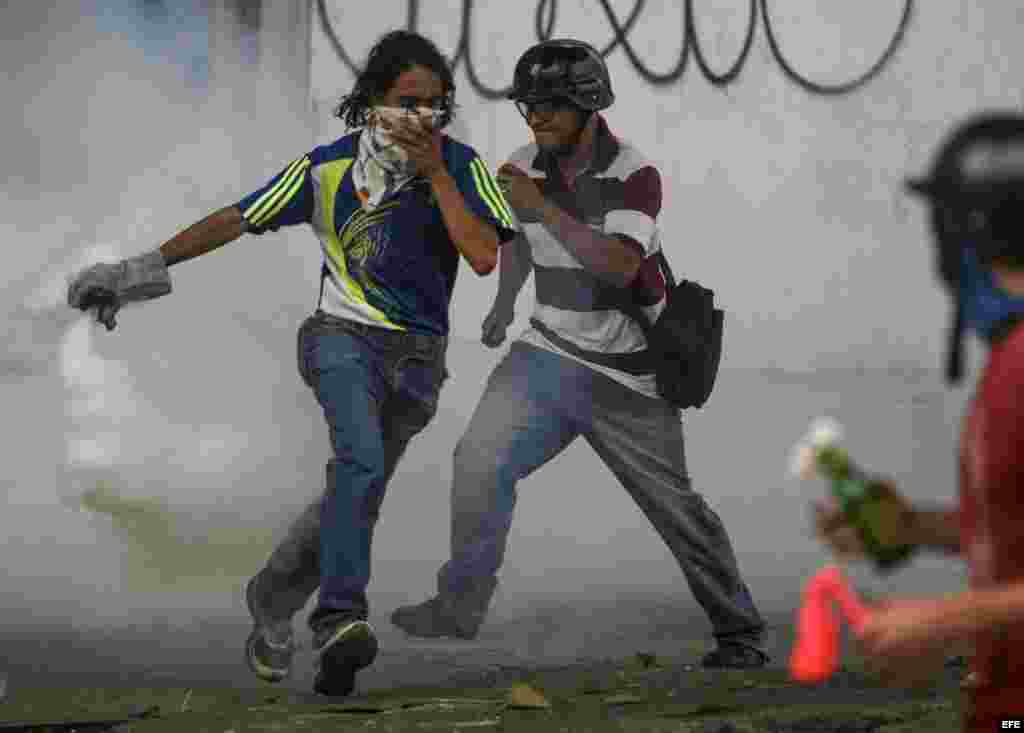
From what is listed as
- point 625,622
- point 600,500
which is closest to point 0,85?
point 600,500

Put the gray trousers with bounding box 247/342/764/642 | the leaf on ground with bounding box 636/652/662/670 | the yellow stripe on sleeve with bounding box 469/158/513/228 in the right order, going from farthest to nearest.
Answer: the gray trousers with bounding box 247/342/764/642, the leaf on ground with bounding box 636/652/662/670, the yellow stripe on sleeve with bounding box 469/158/513/228

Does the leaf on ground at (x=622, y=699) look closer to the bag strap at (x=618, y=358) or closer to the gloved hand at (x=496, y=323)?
the bag strap at (x=618, y=358)

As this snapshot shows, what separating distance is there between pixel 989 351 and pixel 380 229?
136 inches

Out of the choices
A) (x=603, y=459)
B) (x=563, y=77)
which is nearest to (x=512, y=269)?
(x=563, y=77)

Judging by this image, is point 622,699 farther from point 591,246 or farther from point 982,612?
point 982,612

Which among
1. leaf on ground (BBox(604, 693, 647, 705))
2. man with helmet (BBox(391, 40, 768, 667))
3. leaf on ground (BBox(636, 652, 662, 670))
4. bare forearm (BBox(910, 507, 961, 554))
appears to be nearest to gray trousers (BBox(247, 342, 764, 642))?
man with helmet (BBox(391, 40, 768, 667))

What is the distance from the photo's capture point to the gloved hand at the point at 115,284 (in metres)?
5.66

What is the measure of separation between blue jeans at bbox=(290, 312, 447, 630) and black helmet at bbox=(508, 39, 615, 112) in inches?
35.0

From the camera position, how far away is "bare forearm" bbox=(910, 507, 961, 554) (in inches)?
99.6

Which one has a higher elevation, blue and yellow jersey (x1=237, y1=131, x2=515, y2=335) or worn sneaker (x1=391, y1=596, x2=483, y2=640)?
blue and yellow jersey (x1=237, y1=131, x2=515, y2=335)

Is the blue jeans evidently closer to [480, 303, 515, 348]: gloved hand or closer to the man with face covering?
the man with face covering

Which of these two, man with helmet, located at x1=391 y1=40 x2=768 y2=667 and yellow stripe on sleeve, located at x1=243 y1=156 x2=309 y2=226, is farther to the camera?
man with helmet, located at x1=391 y1=40 x2=768 y2=667

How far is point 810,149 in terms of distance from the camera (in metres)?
9.83

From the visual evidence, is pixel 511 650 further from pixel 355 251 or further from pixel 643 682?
pixel 355 251
